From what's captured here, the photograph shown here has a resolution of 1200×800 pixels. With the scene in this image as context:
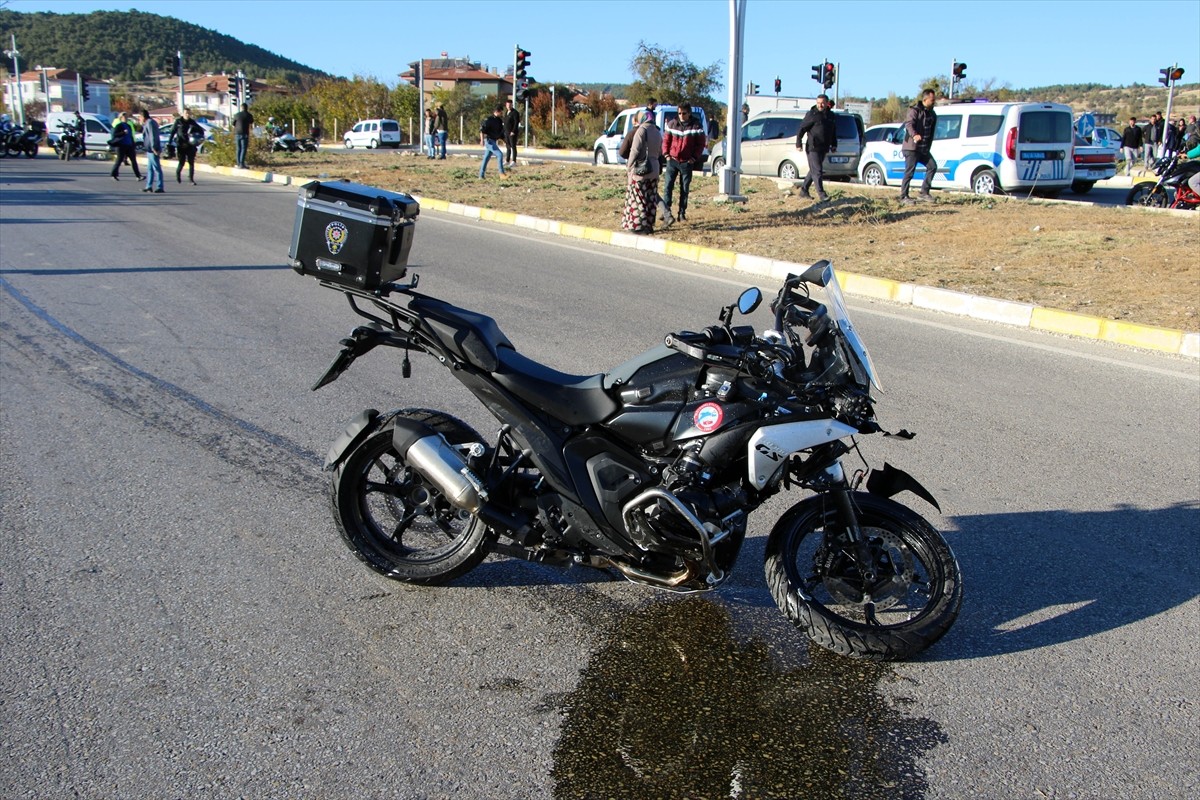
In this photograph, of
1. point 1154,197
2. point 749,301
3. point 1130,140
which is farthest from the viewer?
point 1130,140

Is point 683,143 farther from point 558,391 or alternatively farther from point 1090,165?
point 558,391

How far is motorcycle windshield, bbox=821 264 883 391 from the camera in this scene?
11.0 feet

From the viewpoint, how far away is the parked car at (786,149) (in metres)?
22.0

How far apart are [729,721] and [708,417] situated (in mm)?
965

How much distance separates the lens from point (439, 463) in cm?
375

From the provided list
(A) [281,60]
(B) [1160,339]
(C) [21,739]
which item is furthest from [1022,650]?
(A) [281,60]

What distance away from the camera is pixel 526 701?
3.25 meters

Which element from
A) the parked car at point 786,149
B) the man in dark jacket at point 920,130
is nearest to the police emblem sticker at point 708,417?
the man in dark jacket at point 920,130

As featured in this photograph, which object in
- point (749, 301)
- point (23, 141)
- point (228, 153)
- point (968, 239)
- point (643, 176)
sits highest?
point (23, 141)

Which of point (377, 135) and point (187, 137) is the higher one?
point (377, 135)

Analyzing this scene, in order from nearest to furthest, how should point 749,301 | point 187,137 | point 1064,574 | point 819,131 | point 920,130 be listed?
point 749,301
point 1064,574
point 920,130
point 819,131
point 187,137

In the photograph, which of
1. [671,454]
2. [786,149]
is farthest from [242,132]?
[671,454]

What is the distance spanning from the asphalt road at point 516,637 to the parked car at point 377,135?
4509 centimetres

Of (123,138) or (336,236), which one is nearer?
(336,236)
